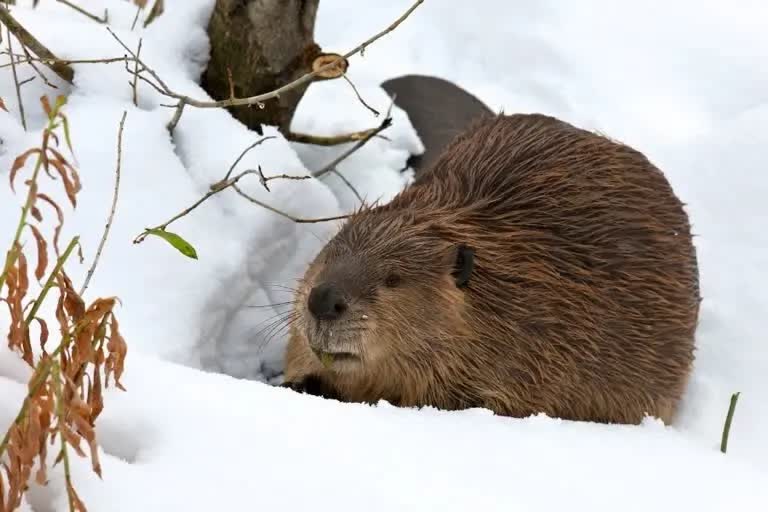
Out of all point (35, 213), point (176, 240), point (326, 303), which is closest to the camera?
point (35, 213)

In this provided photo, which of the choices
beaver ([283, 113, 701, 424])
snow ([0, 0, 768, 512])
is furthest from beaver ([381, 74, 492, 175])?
beaver ([283, 113, 701, 424])

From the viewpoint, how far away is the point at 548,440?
1613mm

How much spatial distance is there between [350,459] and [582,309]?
966 millimetres

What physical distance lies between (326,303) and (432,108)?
56.2 inches

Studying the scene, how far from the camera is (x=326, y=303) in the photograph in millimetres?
1856

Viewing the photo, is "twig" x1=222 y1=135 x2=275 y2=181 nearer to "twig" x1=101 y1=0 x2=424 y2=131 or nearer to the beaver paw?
"twig" x1=101 y1=0 x2=424 y2=131

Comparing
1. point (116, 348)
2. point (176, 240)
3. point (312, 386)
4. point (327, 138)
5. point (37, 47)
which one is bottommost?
point (116, 348)

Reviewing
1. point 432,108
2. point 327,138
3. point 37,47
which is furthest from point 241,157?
point 432,108

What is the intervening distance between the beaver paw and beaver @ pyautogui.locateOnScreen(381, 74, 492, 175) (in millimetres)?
1042

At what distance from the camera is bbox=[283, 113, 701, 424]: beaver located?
200 cm

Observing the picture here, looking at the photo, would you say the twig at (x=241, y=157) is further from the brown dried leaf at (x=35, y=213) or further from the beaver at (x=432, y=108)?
the brown dried leaf at (x=35, y=213)

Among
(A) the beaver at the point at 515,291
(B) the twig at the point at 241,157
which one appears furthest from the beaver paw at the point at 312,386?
(B) the twig at the point at 241,157

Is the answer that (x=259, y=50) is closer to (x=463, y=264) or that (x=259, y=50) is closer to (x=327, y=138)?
(x=327, y=138)

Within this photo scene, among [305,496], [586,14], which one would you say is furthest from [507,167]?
[586,14]
